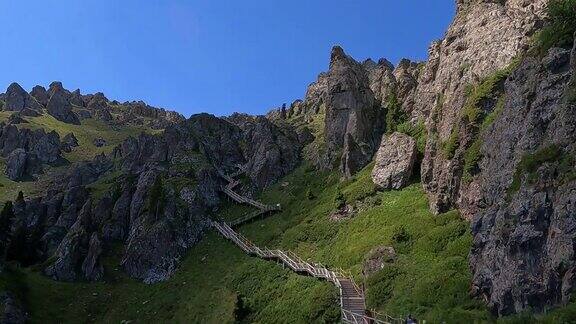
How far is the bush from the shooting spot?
148 ft

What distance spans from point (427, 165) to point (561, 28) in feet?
66.7

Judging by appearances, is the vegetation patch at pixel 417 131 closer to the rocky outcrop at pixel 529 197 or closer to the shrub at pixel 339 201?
the shrub at pixel 339 201

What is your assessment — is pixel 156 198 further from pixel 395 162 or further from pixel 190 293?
pixel 395 162

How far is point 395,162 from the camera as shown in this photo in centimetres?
6806

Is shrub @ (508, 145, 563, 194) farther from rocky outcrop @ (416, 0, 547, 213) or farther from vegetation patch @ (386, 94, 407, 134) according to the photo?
vegetation patch @ (386, 94, 407, 134)

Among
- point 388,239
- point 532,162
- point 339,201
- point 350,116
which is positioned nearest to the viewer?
point 532,162

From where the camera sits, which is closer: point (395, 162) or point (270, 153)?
point (395, 162)

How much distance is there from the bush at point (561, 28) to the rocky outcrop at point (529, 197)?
1.44 metres

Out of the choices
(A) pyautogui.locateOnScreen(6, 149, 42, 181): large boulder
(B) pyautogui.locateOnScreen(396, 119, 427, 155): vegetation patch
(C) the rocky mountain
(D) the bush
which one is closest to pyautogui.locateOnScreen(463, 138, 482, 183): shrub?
(C) the rocky mountain

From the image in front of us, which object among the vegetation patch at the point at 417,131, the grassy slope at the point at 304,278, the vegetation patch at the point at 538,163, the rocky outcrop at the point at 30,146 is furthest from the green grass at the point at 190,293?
the rocky outcrop at the point at 30,146

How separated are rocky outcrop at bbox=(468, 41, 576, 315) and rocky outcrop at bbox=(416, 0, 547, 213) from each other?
5.77 metres

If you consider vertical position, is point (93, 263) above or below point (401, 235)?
below

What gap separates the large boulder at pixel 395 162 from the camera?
65688 millimetres

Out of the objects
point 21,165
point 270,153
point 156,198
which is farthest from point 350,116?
point 21,165
